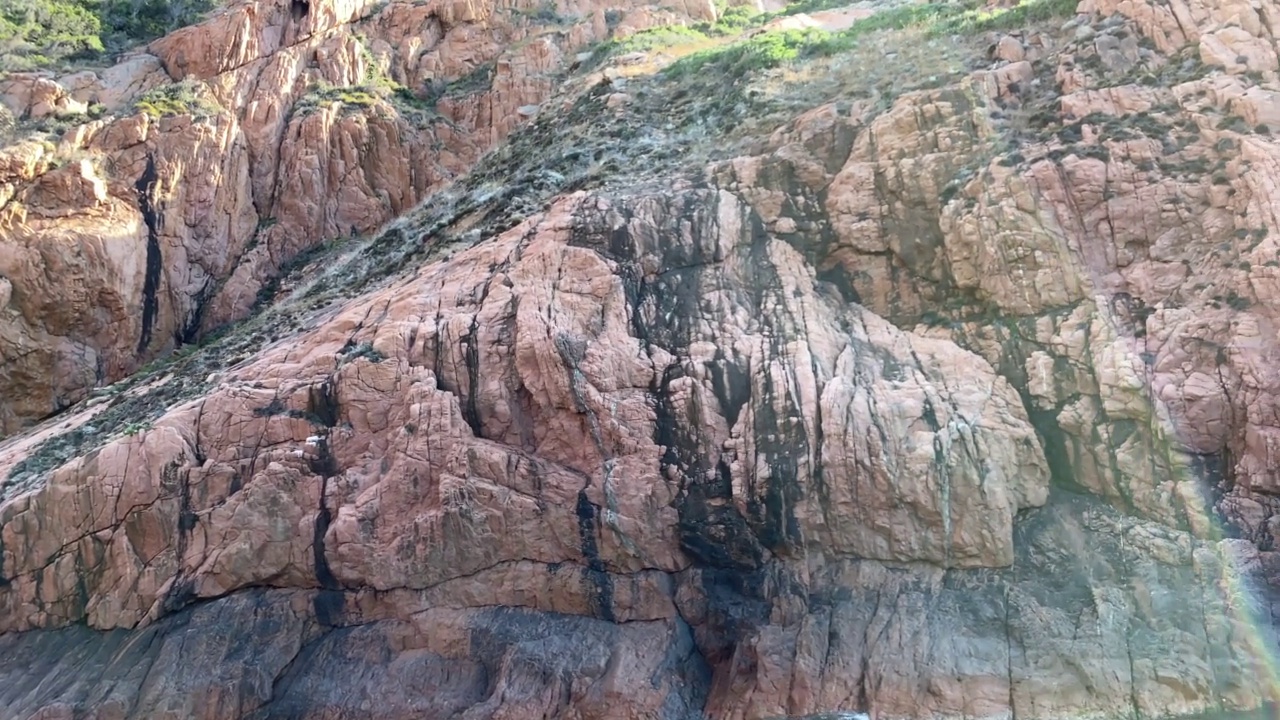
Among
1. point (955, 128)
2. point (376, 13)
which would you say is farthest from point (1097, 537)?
point (376, 13)

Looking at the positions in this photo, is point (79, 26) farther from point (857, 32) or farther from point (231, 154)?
point (857, 32)

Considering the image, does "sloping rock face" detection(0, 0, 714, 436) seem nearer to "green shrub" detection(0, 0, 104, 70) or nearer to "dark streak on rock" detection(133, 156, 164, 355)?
"dark streak on rock" detection(133, 156, 164, 355)

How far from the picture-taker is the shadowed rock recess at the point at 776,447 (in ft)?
36.5

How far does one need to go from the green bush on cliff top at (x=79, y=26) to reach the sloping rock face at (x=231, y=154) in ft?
5.17

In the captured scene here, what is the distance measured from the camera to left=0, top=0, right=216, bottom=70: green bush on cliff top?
2456 cm

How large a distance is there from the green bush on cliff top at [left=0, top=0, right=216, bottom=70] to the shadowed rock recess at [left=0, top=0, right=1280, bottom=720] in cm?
1400

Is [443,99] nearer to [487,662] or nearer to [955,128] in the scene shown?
[955,128]

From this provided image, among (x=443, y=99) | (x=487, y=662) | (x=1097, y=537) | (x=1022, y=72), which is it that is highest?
(x=1022, y=72)

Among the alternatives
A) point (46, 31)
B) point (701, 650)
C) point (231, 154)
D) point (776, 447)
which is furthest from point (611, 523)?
point (46, 31)

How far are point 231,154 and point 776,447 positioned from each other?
18.4 meters

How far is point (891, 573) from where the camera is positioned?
1184 centimetres

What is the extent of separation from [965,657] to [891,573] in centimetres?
139

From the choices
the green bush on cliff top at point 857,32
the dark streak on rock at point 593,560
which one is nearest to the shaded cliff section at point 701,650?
the dark streak on rock at point 593,560

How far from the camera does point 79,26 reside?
26000mm
